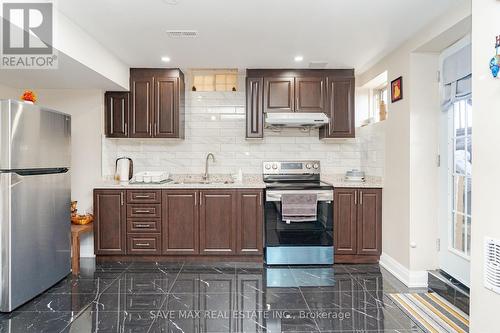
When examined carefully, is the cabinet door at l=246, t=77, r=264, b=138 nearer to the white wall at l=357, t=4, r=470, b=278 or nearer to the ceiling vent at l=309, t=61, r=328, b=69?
the ceiling vent at l=309, t=61, r=328, b=69

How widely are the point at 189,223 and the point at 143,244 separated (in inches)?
23.9

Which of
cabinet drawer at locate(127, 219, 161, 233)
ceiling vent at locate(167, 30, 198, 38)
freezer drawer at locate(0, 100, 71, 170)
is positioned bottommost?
cabinet drawer at locate(127, 219, 161, 233)

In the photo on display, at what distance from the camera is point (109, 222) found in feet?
12.4

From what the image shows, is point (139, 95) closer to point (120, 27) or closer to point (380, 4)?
point (120, 27)

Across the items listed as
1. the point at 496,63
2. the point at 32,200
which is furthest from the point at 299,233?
the point at 32,200

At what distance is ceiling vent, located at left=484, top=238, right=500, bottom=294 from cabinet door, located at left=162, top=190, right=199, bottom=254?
112 inches

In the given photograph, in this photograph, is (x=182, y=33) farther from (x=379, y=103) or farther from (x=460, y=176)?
(x=460, y=176)

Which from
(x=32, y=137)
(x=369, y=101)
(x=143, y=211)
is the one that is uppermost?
(x=369, y=101)

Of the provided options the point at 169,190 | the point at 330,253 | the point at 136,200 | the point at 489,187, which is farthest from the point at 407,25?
the point at 136,200

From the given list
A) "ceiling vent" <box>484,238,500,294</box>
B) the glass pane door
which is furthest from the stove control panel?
"ceiling vent" <box>484,238,500,294</box>

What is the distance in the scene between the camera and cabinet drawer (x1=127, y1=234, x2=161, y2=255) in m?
3.79

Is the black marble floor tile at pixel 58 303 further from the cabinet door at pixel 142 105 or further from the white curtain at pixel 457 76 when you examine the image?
the white curtain at pixel 457 76

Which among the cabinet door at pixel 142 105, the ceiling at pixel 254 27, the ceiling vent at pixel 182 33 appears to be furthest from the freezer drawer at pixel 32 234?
the ceiling vent at pixel 182 33

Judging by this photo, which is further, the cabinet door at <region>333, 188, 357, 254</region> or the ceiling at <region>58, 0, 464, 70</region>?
the cabinet door at <region>333, 188, 357, 254</region>
